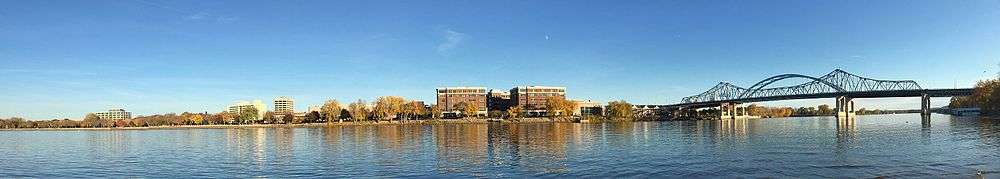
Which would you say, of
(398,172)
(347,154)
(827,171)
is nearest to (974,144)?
(827,171)

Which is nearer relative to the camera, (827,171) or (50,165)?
(827,171)

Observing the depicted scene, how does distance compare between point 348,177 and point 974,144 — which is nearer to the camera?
point 348,177

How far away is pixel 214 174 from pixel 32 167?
1801 cm

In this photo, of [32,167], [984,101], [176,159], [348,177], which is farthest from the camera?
[984,101]

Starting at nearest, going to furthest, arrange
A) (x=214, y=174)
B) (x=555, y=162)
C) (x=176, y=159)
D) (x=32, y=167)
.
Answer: (x=214, y=174), (x=555, y=162), (x=32, y=167), (x=176, y=159)

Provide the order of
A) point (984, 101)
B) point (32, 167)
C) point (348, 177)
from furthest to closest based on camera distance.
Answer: point (984, 101), point (32, 167), point (348, 177)

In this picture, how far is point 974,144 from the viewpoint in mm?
53031

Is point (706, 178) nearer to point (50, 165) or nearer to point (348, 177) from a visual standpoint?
point (348, 177)

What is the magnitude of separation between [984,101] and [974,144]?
11140 cm

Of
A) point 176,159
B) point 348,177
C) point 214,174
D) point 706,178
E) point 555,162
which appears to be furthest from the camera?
point 176,159

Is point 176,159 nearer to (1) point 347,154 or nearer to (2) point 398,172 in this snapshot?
(1) point 347,154

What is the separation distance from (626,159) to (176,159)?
3355cm

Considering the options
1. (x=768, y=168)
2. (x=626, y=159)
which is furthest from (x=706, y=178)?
(x=626, y=159)

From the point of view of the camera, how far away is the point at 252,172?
40375mm
